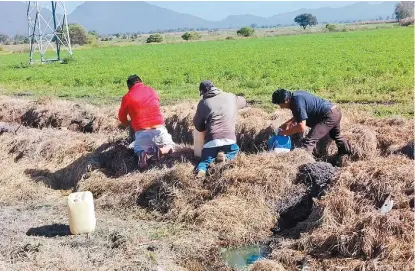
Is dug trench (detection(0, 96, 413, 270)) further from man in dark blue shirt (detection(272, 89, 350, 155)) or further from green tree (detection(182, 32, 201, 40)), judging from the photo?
green tree (detection(182, 32, 201, 40))

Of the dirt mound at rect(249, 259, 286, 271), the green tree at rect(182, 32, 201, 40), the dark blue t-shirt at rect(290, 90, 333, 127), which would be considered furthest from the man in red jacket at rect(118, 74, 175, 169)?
the green tree at rect(182, 32, 201, 40)

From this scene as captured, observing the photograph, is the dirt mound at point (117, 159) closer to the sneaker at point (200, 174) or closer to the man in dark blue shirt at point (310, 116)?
the sneaker at point (200, 174)

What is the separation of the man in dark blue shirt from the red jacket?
2027 millimetres

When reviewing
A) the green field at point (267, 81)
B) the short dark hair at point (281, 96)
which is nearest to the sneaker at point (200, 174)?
the short dark hair at point (281, 96)

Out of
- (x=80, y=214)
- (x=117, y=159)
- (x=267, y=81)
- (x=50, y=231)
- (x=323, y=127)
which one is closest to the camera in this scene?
(x=80, y=214)

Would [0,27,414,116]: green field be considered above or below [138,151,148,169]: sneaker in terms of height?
above

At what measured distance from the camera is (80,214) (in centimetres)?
618

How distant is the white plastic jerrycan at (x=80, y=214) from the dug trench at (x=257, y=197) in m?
0.24

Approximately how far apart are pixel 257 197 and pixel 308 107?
64.4 inches

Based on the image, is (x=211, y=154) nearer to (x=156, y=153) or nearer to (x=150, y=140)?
(x=156, y=153)

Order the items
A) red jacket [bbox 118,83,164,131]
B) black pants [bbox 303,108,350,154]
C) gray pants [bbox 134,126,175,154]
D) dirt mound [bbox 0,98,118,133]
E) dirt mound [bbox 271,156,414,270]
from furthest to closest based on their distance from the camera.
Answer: dirt mound [bbox 0,98,118,133] < gray pants [bbox 134,126,175,154] < red jacket [bbox 118,83,164,131] < black pants [bbox 303,108,350,154] < dirt mound [bbox 271,156,414,270]

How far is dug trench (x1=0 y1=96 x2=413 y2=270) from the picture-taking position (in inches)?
203

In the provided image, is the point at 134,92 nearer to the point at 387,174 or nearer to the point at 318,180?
the point at 318,180

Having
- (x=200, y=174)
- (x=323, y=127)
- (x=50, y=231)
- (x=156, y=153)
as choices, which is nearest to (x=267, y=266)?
(x=200, y=174)
